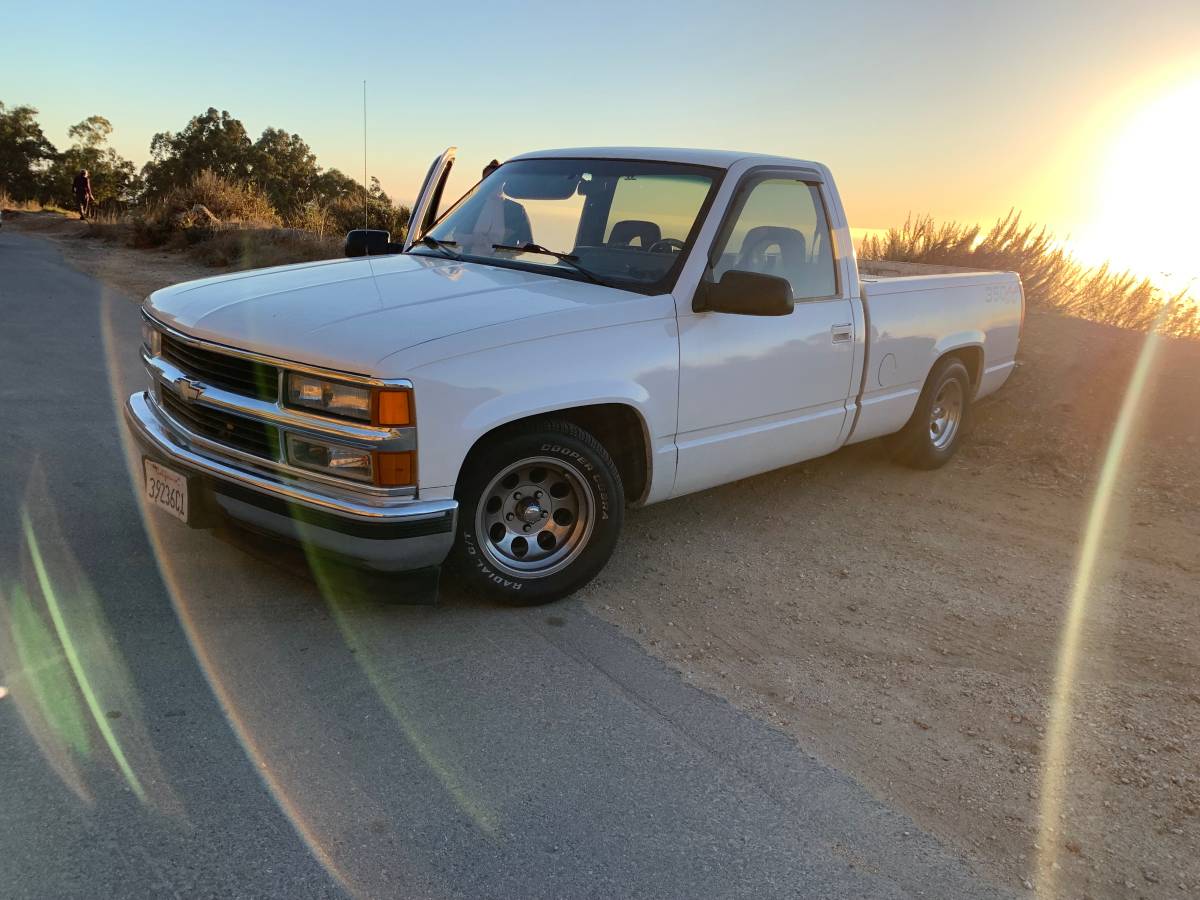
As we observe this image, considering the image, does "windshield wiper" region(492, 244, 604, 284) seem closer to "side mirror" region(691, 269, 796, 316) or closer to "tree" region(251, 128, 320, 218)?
"side mirror" region(691, 269, 796, 316)

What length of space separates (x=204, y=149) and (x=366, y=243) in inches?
2505

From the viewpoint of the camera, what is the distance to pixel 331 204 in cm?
2106

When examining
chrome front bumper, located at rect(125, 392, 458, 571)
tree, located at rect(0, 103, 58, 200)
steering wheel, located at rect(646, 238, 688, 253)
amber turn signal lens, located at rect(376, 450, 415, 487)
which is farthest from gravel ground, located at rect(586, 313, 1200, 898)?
tree, located at rect(0, 103, 58, 200)

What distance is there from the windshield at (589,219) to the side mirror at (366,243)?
1.90 ft

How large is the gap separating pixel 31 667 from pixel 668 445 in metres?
2.60

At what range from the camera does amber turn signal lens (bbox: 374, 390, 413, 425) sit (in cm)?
315

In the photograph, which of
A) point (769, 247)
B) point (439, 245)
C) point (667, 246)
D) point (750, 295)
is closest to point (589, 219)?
point (667, 246)

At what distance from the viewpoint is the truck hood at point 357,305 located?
326 centimetres

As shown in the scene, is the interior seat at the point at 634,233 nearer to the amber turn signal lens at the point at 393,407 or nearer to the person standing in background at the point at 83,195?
the amber turn signal lens at the point at 393,407

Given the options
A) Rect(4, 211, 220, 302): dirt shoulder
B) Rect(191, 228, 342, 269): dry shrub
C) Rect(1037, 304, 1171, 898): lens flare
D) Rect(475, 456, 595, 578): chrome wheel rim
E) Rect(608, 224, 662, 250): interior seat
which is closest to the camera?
Rect(1037, 304, 1171, 898): lens flare

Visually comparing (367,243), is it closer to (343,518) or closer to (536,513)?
(536,513)

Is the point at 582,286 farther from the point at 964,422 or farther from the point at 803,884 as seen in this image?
the point at 964,422

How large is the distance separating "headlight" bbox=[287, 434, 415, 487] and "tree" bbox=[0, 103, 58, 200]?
74.9m

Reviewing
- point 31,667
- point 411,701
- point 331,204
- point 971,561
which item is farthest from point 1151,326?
point 331,204
